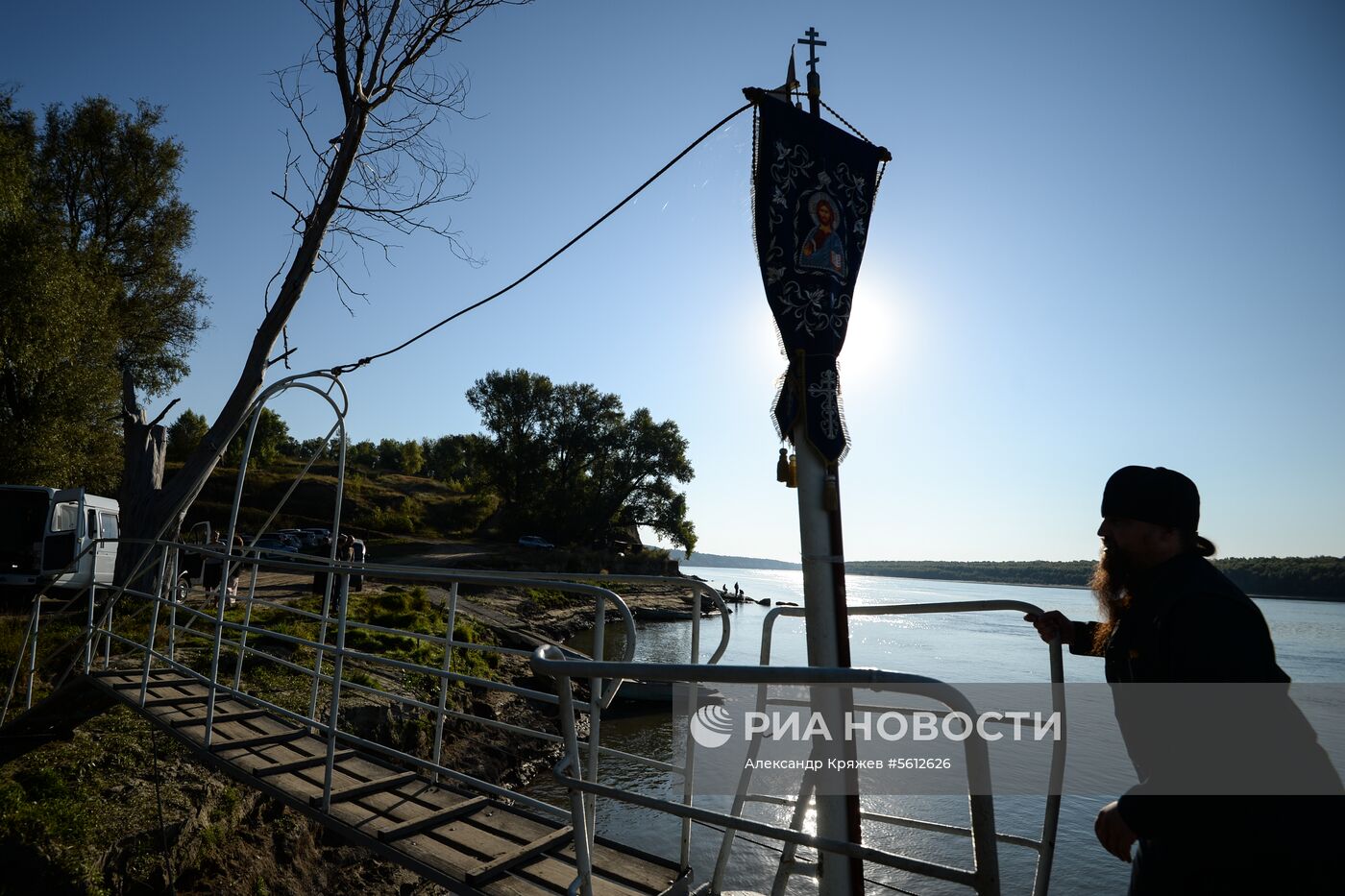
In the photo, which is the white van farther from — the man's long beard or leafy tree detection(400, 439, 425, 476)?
leafy tree detection(400, 439, 425, 476)

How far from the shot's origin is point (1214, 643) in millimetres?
1665

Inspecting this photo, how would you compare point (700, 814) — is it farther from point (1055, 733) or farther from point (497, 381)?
point (497, 381)

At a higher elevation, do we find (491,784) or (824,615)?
(824,615)

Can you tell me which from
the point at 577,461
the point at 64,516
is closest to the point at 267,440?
the point at 577,461

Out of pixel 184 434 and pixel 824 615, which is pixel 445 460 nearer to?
pixel 184 434

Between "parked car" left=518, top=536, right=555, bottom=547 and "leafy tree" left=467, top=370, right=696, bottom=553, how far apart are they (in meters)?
1.57

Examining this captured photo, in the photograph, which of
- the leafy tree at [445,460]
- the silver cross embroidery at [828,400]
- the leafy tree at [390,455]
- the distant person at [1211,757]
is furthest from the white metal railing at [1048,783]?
the leafy tree at [390,455]

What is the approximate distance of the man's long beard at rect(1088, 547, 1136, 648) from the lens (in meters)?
2.10

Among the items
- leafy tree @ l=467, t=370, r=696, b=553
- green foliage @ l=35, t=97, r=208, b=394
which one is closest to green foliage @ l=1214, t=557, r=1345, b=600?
leafy tree @ l=467, t=370, r=696, b=553

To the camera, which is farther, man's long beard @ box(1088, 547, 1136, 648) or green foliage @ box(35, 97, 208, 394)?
green foliage @ box(35, 97, 208, 394)

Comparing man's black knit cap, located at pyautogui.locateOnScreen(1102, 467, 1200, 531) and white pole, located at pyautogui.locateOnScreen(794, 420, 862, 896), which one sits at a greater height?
man's black knit cap, located at pyautogui.locateOnScreen(1102, 467, 1200, 531)

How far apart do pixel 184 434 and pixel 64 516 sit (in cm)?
6518

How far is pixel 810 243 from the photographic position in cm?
316

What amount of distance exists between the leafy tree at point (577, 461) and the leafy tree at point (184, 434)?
67.1 feet
